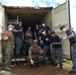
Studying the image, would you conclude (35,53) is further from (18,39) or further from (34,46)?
(18,39)

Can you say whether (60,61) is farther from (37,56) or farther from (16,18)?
(16,18)

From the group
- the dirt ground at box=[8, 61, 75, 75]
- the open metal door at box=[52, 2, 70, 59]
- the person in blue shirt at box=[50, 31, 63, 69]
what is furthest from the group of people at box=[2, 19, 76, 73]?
the open metal door at box=[52, 2, 70, 59]

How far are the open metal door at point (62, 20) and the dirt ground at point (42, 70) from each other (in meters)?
0.63

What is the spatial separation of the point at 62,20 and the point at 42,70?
263 centimetres

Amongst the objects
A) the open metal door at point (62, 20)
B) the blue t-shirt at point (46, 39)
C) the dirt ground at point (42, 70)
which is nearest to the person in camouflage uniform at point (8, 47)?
the dirt ground at point (42, 70)

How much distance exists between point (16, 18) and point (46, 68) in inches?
219

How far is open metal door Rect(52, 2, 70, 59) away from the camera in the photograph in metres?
11.1

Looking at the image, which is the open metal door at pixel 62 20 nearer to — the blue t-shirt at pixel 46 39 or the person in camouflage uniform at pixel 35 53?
the blue t-shirt at pixel 46 39

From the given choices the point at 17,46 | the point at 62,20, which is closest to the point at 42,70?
the point at 17,46

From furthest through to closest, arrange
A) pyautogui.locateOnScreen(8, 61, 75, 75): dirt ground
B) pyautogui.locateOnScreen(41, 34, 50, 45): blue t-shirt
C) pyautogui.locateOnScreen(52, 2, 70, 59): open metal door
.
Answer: pyautogui.locateOnScreen(41, 34, 50, 45): blue t-shirt
pyautogui.locateOnScreen(52, 2, 70, 59): open metal door
pyautogui.locateOnScreen(8, 61, 75, 75): dirt ground

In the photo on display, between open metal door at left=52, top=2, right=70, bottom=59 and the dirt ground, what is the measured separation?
2.07 ft

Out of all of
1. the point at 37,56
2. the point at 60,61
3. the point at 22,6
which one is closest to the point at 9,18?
the point at 22,6

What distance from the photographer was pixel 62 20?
1146 centimetres

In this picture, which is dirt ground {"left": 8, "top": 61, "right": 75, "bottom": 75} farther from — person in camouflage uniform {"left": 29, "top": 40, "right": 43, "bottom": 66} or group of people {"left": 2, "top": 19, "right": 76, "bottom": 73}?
person in camouflage uniform {"left": 29, "top": 40, "right": 43, "bottom": 66}
